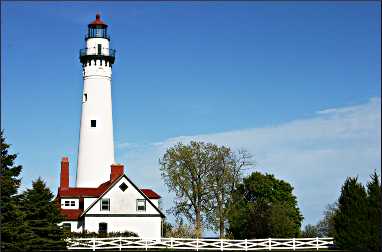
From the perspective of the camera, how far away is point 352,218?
44156mm

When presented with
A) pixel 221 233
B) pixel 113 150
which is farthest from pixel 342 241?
pixel 113 150

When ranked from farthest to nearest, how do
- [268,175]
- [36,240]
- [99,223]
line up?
[268,175]
[99,223]
[36,240]

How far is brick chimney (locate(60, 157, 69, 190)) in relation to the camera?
202ft

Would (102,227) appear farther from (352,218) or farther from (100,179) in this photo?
(352,218)

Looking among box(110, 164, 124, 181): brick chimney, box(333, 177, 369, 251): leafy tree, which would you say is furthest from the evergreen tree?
box(110, 164, 124, 181): brick chimney

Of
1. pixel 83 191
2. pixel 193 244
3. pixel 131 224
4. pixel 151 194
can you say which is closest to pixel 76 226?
pixel 83 191

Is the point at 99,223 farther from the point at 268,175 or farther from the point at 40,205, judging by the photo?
the point at 268,175

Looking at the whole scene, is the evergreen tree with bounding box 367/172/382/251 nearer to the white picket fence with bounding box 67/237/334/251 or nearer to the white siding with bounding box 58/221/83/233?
the white picket fence with bounding box 67/237/334/251

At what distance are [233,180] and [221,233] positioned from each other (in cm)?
454

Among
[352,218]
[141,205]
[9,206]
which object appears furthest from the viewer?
[141,205]

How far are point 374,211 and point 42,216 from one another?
1906cm

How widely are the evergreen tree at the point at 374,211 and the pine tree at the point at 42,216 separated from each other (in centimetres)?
1764

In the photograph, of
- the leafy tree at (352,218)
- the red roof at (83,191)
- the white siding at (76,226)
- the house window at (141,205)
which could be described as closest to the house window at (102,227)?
the white siding at (76,226)

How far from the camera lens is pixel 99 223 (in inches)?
2203
